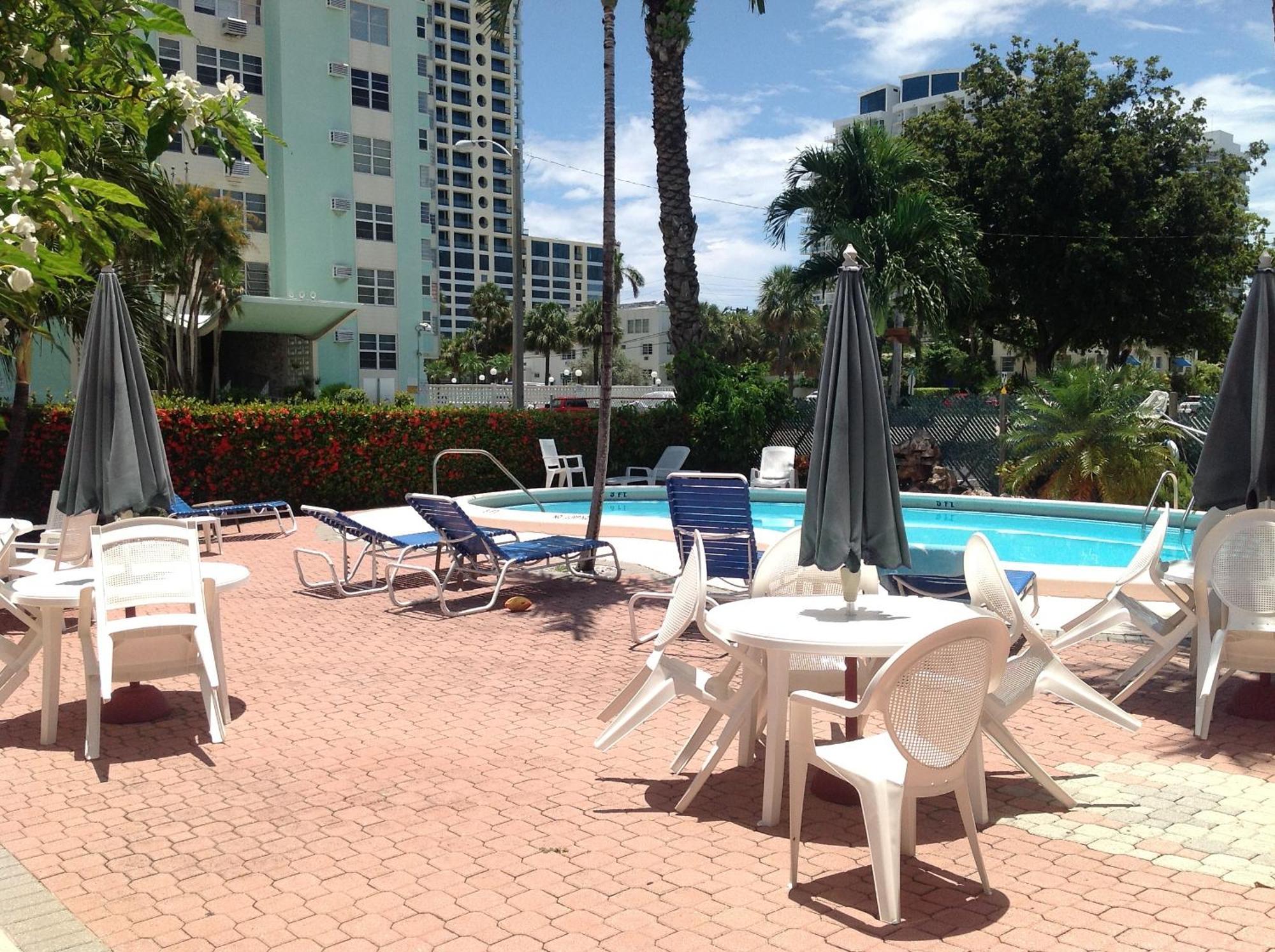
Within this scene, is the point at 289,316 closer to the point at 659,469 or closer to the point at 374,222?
the point at 374,222

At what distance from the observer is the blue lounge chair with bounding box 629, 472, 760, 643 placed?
8.37m

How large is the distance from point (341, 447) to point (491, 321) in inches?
2736

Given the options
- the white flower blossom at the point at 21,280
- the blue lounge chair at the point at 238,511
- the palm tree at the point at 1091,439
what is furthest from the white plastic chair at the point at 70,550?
the palm tree at the point at 1091,439

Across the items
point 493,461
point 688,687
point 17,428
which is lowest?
point 688,687

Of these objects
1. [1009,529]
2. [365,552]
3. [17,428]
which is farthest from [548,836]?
[1009,529]

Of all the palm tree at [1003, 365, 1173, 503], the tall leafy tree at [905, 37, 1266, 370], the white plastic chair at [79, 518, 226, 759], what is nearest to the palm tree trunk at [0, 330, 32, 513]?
the white plastic chair at [79, 518, 226, 759]

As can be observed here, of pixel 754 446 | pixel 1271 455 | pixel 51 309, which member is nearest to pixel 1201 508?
pixel 1271 455

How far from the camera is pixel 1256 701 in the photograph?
19.3 ft

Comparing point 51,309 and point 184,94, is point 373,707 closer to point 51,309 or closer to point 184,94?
point 184,94

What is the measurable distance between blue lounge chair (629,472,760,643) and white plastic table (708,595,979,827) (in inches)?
131

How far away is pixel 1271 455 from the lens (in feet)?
20.2

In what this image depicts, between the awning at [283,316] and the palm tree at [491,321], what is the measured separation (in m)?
49.8

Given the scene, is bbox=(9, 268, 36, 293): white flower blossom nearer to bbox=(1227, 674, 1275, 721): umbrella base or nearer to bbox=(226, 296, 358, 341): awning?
bbox=(1227, 674, 1275, 721): umbrella base

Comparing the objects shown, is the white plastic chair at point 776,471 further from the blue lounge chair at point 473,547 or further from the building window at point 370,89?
the building window at point 370,89
